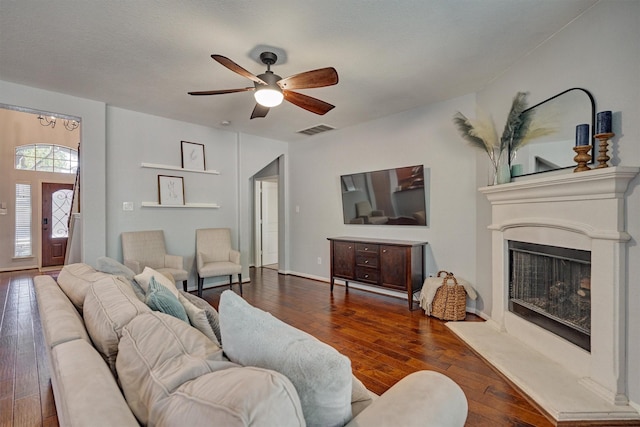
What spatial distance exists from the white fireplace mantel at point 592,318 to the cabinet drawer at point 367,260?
1.46m

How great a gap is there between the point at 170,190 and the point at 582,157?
176 inches

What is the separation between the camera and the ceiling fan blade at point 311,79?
2221mm

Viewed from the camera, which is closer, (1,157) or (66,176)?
(1,157)

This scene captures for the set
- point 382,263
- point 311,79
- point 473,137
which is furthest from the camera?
point 382,263

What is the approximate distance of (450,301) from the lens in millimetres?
3188

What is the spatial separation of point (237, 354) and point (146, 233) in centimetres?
370

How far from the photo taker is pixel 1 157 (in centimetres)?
566

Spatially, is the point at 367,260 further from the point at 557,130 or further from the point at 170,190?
the point at 170,190

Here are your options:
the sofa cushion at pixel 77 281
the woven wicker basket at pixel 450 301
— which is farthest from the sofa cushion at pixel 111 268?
the woven wicker basket at pixel 450 301

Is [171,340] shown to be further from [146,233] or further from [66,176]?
[66,176]

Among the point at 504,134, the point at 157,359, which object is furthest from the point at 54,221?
the point at 504,134

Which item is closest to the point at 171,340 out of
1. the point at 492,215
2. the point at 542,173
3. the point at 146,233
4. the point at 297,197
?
the point at 542,173

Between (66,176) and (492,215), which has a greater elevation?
(66,176)

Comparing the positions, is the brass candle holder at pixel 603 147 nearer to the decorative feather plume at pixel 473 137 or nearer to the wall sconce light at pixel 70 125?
the decorative feather plume at pixel 473 137
